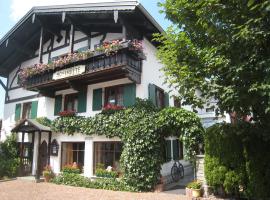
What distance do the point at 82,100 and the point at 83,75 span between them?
217 cm

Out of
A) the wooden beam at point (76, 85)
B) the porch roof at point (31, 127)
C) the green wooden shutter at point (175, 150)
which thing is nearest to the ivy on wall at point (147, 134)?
the wooden beam at point (76, 85)

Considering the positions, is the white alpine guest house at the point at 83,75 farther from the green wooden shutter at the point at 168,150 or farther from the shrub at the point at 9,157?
the shrub at the point at 9,157

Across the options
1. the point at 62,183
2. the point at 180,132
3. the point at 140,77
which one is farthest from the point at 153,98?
the point at 62,183

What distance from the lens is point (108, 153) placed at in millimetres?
13789

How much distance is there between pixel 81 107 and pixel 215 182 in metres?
8.72

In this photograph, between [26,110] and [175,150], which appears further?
[26,110]

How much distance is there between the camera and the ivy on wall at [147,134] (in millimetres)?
11226

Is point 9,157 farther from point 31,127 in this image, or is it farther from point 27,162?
point 31,127

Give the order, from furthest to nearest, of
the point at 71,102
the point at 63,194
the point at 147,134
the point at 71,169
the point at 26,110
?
the point at 26,110 < the point at 71,102 < the point at 71,169 < the point at 147,134 < the point at 63,194

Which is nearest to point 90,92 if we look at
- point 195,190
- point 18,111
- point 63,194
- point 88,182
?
point 88,182

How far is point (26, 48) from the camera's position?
771 inches

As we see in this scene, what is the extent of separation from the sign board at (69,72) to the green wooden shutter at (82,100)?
4.89 feet

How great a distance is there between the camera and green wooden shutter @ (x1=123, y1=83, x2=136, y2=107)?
13281 mm

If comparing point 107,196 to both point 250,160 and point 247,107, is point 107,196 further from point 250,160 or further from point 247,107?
point 247,107
